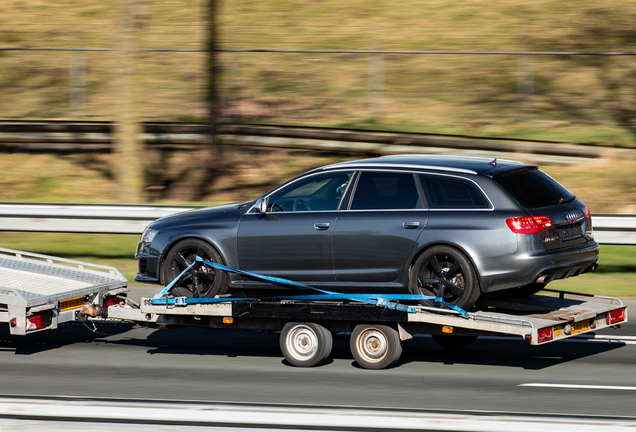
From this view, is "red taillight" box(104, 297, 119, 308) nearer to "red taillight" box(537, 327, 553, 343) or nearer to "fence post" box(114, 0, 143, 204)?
"red taillight" box(537, 327, 553, 343)

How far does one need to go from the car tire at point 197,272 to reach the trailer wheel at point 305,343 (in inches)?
37.1

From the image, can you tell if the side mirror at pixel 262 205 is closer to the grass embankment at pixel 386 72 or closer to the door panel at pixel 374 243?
the door panel at pixel 374 243

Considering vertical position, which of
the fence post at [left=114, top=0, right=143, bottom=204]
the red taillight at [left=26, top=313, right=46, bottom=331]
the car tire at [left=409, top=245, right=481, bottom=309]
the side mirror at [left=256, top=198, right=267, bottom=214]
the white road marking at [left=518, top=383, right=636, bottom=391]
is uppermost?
the fence post at [left=114, top=0, right=143, bottom=204]

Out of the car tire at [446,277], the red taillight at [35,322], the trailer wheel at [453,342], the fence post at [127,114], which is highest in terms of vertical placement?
the fence post at [127,114]

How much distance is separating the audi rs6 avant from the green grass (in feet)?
13.1

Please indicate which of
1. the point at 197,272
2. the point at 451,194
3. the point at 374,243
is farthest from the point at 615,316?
the point at 197,272

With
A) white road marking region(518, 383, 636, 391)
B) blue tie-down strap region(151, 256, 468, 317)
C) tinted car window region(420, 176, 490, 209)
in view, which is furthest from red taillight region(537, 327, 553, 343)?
tinted car window region(420, 176, 490, 209)

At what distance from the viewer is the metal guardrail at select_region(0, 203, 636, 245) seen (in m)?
13.5

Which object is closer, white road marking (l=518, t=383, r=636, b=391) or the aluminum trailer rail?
white road marking (l=518, t=383, r=636, b=391)

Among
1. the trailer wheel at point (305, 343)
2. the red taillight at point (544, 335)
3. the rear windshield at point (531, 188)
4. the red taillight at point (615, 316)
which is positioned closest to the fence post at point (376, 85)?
the rear windshield at point (531, 188)

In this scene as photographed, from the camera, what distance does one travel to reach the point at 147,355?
9.33m

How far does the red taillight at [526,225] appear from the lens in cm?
814

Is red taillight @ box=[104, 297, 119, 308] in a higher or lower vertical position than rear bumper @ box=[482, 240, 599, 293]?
lower

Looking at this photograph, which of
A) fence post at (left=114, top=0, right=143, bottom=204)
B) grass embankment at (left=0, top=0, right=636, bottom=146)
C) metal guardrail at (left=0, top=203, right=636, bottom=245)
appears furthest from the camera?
grass embankment at (left=0, top=0, right=636, bottom=146)
